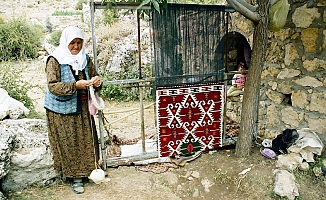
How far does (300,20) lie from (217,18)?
1.04 metres

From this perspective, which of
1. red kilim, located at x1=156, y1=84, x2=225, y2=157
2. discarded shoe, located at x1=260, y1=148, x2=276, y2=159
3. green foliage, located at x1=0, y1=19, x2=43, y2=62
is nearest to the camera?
red kilim, located at x1=156, y1=84, x2=225, y2=157

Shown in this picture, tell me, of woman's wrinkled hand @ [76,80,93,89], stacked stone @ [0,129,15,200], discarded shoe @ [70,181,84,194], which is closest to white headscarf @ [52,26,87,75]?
woman's wrinkled hand @ [76,80,93,89]

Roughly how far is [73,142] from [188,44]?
69.3 inches

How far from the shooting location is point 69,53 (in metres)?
3.03

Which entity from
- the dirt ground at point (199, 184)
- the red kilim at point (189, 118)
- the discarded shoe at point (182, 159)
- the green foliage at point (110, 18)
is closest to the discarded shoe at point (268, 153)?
the dirt ground at point (199, 184)

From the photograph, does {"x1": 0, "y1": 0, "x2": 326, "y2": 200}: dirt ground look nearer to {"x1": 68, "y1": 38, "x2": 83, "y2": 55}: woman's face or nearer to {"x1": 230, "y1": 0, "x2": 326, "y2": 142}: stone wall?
{"x1": 230, "y1": 0, "x2": 326, "y2": 142}: stone wall

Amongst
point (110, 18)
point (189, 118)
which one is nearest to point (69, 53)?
point (189, 118)

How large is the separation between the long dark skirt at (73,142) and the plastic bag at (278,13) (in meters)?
2.36

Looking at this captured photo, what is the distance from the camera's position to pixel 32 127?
3.59 m

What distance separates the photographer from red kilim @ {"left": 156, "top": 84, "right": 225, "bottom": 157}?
143 inches

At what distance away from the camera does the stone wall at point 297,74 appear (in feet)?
11.6

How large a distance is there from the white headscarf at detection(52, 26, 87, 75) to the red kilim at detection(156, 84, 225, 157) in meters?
0.97

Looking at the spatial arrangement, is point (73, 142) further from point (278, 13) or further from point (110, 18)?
point (110, 18)

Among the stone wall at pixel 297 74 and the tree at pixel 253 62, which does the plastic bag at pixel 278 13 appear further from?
the stone wall at pixel 297 74
